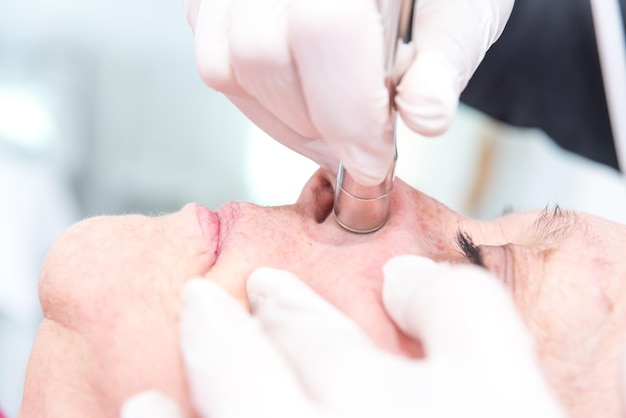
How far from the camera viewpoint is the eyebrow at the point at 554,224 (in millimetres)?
895

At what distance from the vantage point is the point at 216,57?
2.75 feet

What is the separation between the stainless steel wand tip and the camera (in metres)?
0.87

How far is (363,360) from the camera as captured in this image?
0.63 metres

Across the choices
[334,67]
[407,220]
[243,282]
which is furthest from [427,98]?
[243,282]

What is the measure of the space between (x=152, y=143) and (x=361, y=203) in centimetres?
96

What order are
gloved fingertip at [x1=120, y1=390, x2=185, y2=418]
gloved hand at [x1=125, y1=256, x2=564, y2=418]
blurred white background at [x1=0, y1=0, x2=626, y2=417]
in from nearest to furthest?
gloved hand at [x1=125, y1=256, x2=564, y2=418]
gloved fingertip at [x1=120, y1=390, x2=185, y2=418]
blurred white background at [x1=0, y1=0, x2=626, y2=417]

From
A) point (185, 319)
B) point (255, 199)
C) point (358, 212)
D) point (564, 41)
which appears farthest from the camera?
point (255, 199)

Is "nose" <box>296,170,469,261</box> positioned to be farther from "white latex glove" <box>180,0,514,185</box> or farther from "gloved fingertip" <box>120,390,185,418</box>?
"gloved fingertip" <box>120,390,185,418</box>

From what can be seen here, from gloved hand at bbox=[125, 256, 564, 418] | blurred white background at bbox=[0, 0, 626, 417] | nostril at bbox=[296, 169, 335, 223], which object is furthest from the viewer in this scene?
blurred white background at bbox=[0, 0, 626, 417]

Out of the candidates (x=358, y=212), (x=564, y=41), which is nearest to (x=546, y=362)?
(x=358, y=212)

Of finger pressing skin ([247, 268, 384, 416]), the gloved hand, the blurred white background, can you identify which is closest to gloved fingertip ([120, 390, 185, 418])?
the gloved hand

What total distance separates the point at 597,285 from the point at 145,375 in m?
0.57

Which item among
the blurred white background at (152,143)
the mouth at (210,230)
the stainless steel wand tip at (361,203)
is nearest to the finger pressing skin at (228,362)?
the mouth at (210,230)

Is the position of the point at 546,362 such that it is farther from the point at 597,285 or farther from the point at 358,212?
the point at 358,212
